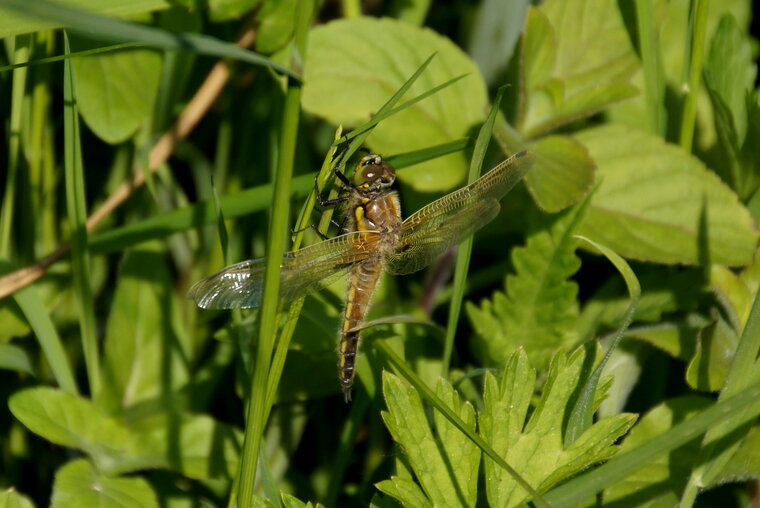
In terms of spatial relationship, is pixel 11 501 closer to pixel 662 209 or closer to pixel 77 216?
pixel 77 216

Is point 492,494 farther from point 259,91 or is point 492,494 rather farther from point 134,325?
point 259,91

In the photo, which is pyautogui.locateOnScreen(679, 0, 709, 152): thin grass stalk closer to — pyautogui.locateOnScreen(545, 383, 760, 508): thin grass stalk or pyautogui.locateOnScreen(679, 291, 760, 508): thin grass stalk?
pyautogui.locateOnScreen(679, 291, 760, 508): thin grass stalk

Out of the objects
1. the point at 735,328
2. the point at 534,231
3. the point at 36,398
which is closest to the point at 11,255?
the point at 36,398

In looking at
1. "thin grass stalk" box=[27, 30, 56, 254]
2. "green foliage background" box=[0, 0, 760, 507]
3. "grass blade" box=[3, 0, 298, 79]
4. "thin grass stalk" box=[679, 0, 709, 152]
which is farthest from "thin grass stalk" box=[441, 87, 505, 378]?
"thin grass stalk" box=[27, 30, 56, 254]

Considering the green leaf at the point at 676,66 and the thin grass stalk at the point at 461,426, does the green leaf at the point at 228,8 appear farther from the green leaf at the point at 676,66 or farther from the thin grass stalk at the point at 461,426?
the green leaf at the point at 676,66

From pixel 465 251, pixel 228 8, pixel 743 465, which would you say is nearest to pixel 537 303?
pixel 465 251

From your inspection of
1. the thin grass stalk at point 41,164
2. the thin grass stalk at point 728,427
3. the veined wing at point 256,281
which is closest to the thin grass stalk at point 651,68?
the thin grass stalk at point 728,427
